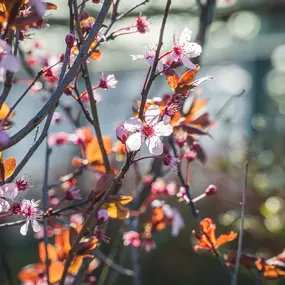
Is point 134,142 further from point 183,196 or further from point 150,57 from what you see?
point 183,196

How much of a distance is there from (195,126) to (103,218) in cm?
33

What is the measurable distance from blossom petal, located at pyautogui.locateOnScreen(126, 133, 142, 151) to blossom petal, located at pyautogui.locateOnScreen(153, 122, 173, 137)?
3 cm

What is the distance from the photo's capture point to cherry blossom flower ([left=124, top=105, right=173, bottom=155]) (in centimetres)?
75

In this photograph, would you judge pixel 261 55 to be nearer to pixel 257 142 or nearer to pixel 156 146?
pixel 257 142

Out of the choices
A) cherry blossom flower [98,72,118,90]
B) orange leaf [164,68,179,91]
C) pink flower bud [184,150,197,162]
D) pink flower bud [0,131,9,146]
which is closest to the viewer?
pink flower bud [0,131,9,146]

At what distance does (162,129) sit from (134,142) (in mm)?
48

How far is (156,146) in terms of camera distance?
760mm

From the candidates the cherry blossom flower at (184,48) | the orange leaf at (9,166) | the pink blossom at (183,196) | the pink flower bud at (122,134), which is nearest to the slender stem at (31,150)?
the orange leaf at (9,166)

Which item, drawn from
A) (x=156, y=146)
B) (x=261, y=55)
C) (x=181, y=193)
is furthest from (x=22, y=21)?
(x=261, y=55)

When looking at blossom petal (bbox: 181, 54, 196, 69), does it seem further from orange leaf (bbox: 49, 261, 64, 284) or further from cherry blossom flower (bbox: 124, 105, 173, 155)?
orange leaf (bbox: 49, 261, 64, 284)

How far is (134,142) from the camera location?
0.75 meters

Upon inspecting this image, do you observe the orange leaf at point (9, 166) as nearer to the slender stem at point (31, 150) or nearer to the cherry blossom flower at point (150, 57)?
the slender stem at point (31, 150)

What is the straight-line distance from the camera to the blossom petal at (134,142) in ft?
2.43

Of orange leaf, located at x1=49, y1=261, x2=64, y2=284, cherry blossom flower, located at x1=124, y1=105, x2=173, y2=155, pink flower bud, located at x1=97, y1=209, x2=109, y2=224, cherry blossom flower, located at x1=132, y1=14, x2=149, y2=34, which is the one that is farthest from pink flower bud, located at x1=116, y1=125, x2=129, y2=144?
orange leaf, located at x1=49, y1=261, x2=64, y2=284
